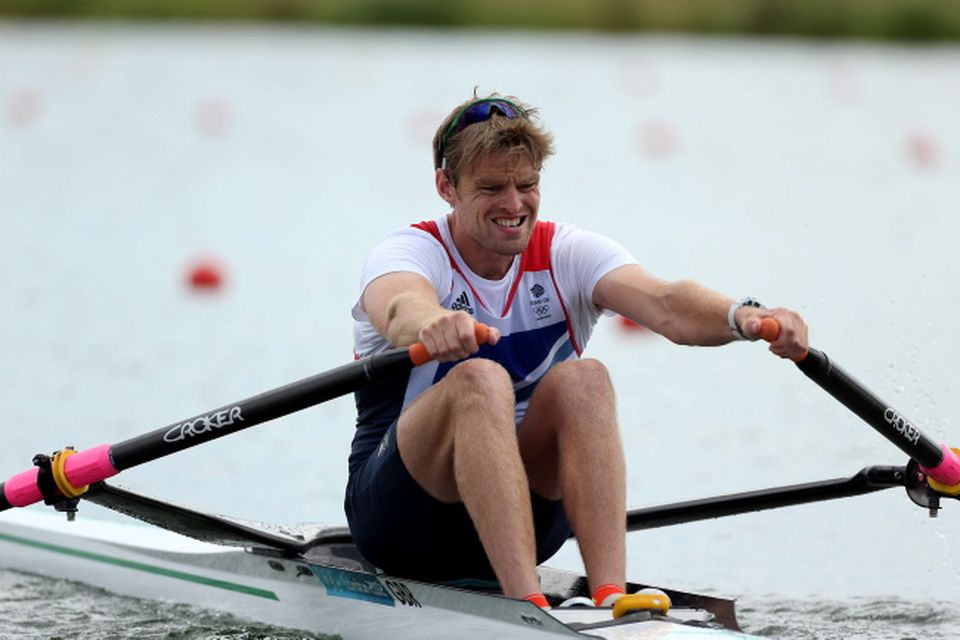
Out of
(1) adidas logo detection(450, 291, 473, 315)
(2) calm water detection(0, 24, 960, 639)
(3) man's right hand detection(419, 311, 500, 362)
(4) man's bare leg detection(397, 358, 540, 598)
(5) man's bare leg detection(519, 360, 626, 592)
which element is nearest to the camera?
(3) man's right hand detection(419, 311, 500, 362)

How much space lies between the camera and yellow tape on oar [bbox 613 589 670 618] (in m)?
3.83

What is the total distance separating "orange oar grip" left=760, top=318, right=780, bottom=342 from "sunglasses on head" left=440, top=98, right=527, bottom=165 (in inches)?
30.8

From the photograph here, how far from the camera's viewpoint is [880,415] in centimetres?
417

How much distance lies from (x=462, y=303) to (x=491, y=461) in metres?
0.56

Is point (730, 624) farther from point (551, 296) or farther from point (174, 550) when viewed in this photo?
point (174, 550)

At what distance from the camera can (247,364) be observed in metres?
9.20

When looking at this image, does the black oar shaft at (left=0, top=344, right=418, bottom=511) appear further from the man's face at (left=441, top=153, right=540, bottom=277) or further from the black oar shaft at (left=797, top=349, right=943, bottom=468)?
the black oar shaft at (left=797, top=349, right=943, bottom=468)

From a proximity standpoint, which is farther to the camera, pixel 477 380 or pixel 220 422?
pixel 220 422

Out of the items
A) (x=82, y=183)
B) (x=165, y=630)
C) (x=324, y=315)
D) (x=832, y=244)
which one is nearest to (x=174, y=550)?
(x=165, y=630)

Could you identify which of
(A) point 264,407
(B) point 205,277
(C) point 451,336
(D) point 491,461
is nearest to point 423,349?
(C) point 451,336

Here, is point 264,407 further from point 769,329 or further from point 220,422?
point 769,329

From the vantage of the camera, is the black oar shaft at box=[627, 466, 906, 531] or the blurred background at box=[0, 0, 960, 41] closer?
the black oar shaft at box=[627, 466, 906, 531]

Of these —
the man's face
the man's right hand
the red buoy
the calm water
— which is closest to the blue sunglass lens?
the man's face

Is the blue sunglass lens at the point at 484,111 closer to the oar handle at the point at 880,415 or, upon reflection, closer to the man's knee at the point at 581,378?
the man's knee at the point at 581,378
